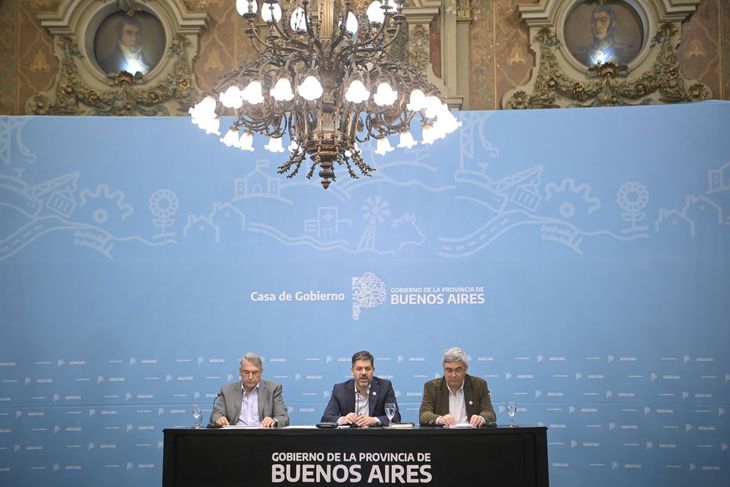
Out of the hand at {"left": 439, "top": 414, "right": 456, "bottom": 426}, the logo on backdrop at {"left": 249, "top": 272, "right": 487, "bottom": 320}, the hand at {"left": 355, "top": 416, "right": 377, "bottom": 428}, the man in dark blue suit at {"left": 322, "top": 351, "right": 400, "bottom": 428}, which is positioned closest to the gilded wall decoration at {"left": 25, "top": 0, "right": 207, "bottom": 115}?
the logo on backdrop at {"left": 249, "top": 272, "right": 487, "bottom": 320}

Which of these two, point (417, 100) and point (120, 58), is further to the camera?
point (120, 58)

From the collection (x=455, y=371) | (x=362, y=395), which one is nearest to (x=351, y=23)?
(x=455, y=371)

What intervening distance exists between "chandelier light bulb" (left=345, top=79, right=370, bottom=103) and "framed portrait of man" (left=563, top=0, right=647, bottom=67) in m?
4.35

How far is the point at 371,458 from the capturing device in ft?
15.9

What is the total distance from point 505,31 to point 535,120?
4.42 ft

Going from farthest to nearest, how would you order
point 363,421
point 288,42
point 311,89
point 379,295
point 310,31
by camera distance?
point 379,295 → point 363,421 → point 288,42 → point 310,31 → point 311,89

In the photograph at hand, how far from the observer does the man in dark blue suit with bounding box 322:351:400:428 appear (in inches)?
221

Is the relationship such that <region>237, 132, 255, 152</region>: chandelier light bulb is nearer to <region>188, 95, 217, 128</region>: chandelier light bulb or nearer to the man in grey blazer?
<region>188, 95, 217, 128</region>: chandelier light bulb

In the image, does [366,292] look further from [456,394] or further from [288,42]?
[288,42]

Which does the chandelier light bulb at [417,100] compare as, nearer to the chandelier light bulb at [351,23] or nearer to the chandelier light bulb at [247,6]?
the chandelier light bulb at [351,23]

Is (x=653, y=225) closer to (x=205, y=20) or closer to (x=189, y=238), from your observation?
(x=189, y=238)

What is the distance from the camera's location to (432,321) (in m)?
7.41

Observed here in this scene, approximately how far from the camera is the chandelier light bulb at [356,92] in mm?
4621

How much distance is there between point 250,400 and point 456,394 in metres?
1.33
